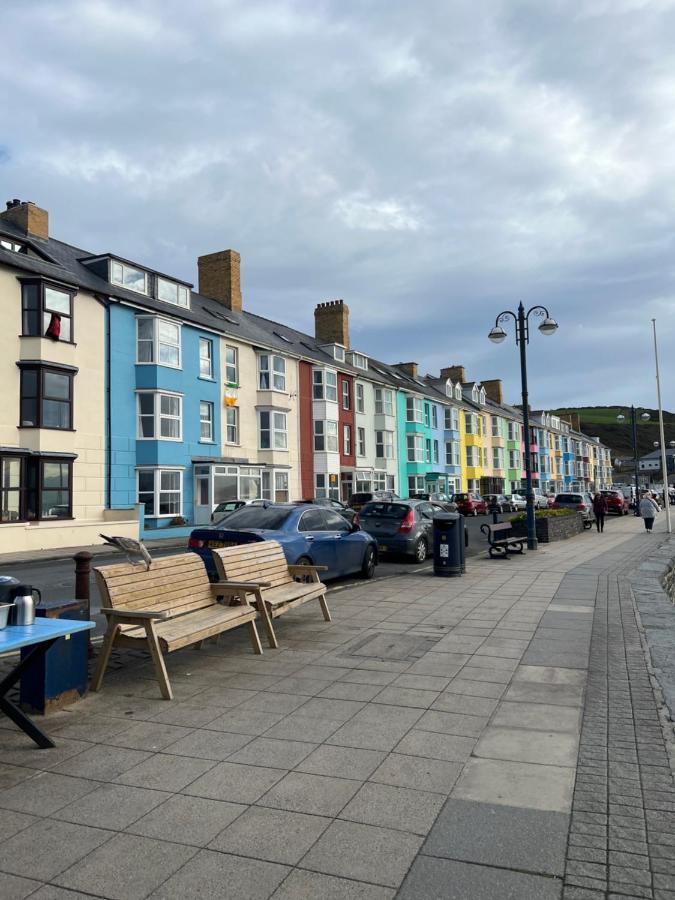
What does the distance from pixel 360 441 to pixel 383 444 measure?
320 cm

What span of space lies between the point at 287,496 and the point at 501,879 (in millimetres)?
32380

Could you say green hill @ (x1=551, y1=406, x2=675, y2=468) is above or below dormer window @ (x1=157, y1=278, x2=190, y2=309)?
above

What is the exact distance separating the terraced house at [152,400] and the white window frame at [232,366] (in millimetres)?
74

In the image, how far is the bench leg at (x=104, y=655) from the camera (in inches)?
220

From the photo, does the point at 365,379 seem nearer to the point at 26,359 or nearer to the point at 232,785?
the point at 26,359

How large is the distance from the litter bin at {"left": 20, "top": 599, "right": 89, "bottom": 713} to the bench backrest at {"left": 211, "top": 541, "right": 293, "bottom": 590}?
71.3 inches

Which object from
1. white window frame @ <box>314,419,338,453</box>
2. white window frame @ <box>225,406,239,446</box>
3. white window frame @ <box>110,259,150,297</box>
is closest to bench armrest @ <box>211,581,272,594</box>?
white window frame @ <box>110,259,150,297</box>

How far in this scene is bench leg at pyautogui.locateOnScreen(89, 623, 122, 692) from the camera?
5.58 m

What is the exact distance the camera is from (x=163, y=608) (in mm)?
6180

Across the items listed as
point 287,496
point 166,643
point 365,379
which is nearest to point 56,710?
point 166,643

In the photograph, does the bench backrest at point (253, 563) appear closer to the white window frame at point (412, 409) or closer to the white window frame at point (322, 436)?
the white window frame at point (322, 436)

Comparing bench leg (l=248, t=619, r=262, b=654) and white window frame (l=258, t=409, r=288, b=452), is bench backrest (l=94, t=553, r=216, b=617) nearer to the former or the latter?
bench leg (l=248, t=619, r=262, b=654)

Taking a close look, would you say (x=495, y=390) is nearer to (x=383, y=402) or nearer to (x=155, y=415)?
(x=383, y=402)

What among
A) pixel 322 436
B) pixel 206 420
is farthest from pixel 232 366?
pixel 322 436
